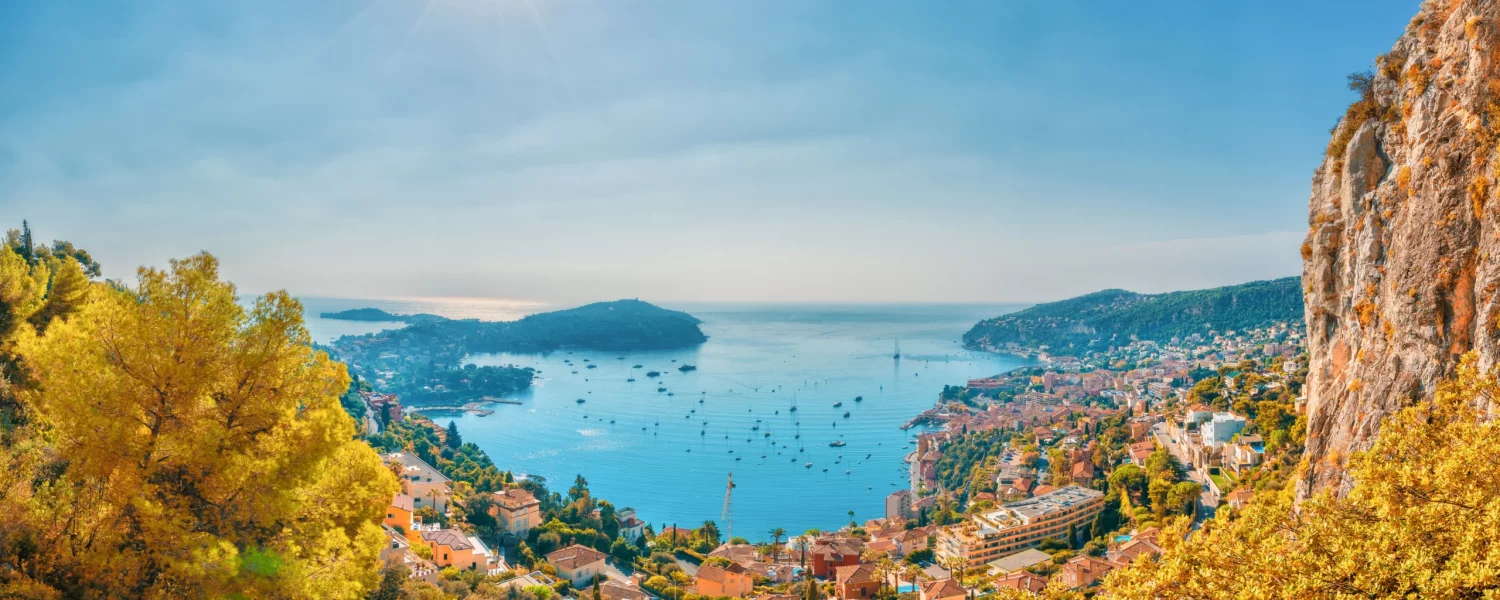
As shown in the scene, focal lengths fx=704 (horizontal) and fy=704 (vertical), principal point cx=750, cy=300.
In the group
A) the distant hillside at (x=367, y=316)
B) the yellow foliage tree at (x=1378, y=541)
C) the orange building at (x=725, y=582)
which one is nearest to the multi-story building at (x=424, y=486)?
the orange building at (x=725, y=582)

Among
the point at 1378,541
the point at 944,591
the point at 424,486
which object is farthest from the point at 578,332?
the point at 1378,541

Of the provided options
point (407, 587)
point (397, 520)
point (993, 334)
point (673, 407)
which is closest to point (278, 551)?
point (407, 587)

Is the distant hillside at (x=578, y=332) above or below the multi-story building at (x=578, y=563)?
above

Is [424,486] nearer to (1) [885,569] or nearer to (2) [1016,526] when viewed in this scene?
(1) [885,569]

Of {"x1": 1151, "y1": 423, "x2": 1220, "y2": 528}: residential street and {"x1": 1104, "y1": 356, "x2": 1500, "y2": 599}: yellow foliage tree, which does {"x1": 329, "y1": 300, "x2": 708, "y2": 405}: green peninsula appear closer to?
{"x1": 1151, "y1": 423, "x2": 1220, "y2": 528}: residential street

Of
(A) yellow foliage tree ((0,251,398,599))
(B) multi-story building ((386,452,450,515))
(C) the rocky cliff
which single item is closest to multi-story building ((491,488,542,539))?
(B) multi-story building ((386,452,450,515))

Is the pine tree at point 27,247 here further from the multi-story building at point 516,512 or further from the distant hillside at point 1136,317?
the distant hillside at point 1136,317

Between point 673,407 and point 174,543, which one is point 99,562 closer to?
point 174,543
